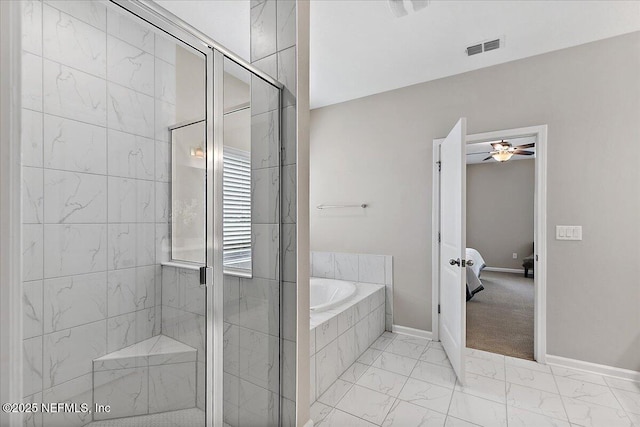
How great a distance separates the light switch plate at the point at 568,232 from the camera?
2.39 metres

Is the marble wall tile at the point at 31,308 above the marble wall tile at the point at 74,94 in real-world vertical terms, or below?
below

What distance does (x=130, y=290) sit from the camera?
3.20 feet

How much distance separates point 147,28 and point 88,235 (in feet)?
2.32

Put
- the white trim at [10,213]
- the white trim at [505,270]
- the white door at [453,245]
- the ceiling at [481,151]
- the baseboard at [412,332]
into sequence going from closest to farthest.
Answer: the white trim at [10,213]
the white door at [453,245]
the baseboard at [412,332]
the ceiling at [481,151]
the white trim at [505,270]

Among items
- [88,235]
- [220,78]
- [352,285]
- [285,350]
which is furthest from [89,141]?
[352,285]

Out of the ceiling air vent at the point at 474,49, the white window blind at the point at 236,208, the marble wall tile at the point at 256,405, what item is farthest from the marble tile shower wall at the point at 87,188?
the ceiling air vent at the point at 474,49

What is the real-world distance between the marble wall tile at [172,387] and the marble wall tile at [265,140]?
90cm

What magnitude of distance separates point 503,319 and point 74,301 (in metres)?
4.03

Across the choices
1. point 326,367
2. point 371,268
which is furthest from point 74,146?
point 371,268

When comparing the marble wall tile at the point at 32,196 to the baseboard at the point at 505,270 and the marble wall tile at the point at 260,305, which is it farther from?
the baseboard at the point at 505,270

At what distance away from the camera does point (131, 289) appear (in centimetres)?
98

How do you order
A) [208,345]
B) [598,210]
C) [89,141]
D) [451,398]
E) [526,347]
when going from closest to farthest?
[89,141] → [208,345] → [451,398] → [598,210] → [526,347]

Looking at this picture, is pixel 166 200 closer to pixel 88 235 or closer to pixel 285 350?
pixel 88 235

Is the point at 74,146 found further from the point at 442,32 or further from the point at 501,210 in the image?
the point at 501,210
